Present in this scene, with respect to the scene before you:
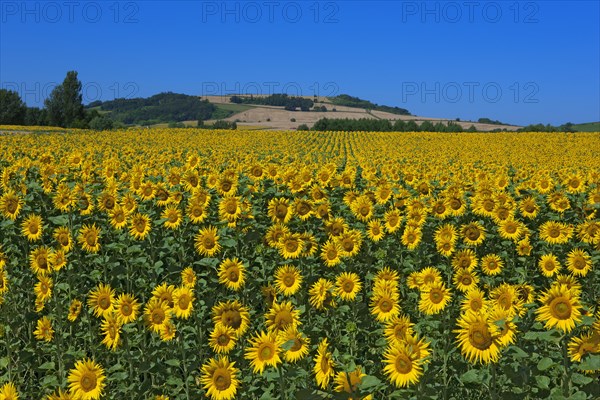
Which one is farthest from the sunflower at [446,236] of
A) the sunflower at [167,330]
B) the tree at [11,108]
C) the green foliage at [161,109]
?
the green foliage at [161,109]

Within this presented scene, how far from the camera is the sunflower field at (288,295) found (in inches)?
139

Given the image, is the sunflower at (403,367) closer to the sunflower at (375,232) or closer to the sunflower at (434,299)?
the sunflower at (434,299)

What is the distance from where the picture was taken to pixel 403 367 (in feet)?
10.4

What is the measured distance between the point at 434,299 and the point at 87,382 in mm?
2974

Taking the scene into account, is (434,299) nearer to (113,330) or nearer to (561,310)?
(561,310)

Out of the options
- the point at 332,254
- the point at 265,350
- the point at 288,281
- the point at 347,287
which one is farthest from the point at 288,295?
the point at 265,350

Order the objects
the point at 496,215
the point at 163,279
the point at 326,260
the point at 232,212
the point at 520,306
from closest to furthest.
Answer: the point at 520,306 → the point at 326,260 → the point at 232,212 → the point at 163,279 → the point at 496,215

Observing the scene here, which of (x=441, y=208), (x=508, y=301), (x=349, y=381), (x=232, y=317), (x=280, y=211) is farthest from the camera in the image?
(x=441, y=208)

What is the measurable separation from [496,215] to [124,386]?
611 cm

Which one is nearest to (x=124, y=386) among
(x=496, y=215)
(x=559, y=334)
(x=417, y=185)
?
(x=559, y=334)

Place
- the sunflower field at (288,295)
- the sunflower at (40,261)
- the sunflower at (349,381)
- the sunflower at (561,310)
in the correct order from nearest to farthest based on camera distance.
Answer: the sunflower at (349,381) → the sunflower at (561,310) → the sunflower field at (288,295) → the sunflower at (40,261)

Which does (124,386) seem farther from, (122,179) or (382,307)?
(122,179)

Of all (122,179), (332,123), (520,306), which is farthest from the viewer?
(332,123)

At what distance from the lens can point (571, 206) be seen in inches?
411
